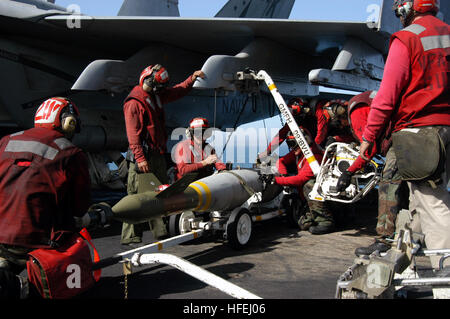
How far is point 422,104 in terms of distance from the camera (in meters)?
2.73

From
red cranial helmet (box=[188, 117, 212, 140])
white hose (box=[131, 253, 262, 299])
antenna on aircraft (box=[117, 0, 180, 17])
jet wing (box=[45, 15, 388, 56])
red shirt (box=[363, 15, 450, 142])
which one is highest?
antenna on aircraft (box=[117, 0, 180, 17])

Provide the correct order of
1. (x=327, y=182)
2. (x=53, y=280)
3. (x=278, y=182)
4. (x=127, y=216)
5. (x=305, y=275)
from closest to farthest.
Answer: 1. (x=53, y=280)
2. (x=127, y=216)
3. (x=305, y=275)
4. (x=327, y=182)
5. (x=278, y=182)

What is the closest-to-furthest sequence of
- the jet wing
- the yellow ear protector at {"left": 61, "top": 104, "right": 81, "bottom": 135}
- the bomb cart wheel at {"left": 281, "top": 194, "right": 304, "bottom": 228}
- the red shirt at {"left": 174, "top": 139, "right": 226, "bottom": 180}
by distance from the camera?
the yellow ear protector at {"left": 61, "top": 104, "right": 81, "bottom": 135} < the red shirt at {"left": 174, "top": 139, "right": 226, "bottom": 180} < the bomb cart wheel at {"left": 281, "top": 194, "right": 304, "bottom": 228} < the jet wing

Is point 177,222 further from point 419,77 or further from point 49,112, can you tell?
point 419,77

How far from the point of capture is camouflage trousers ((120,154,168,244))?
15.6 feet

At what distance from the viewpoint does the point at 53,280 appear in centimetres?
255

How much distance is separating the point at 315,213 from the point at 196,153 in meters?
1.73

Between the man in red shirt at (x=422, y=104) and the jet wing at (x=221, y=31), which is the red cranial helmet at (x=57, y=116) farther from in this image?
the jet wing at (x=221, y=31)

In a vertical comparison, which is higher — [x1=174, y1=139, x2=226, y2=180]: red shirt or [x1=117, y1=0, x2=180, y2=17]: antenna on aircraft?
[x1=117, y1=0, x2=180, y2=17]: antenna on aircraft

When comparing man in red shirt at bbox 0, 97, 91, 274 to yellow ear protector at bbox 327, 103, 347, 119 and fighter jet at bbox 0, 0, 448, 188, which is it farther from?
yellow ear protector at bbox 327, 103, 347, 119

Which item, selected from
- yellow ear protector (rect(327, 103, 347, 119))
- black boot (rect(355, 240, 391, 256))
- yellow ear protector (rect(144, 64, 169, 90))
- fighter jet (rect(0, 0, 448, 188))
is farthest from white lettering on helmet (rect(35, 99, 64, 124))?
yellow ear protector (rect(327, 103, 347, 119))

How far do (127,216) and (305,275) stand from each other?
164cm
